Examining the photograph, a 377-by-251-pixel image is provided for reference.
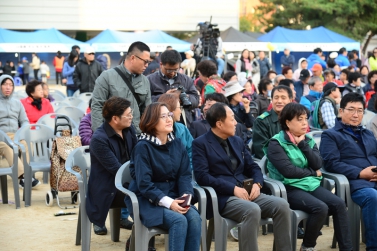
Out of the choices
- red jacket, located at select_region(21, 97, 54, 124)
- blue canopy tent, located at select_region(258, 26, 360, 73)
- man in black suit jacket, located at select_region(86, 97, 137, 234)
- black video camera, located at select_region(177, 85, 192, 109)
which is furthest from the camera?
blue canopy tent, located at select_region(258, 26, 360, 73)

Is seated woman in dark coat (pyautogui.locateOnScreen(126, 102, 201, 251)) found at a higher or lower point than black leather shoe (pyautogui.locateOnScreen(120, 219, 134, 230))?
higher

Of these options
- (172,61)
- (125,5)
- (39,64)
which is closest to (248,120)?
(172,61)

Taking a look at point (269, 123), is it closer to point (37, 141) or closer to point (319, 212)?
point (319, 212)

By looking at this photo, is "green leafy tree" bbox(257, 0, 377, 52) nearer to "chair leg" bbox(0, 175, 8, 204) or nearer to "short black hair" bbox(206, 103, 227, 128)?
"chair leg" bbox(0, 175, 8, 204)

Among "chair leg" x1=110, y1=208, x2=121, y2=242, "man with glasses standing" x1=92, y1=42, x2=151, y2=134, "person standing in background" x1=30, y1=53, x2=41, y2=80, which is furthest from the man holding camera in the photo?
"person standing in background" x1=30, y1=53, x2=41, y2=80

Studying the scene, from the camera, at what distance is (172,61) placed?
7.18m

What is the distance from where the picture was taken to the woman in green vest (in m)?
5.76

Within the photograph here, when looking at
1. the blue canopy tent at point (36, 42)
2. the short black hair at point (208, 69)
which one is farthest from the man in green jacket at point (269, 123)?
the blue canopy tent at point (36, 42)

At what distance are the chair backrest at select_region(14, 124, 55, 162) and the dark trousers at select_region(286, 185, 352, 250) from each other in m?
4.07

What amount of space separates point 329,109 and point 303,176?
11.1 ft

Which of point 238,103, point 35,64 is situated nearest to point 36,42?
point 35,64

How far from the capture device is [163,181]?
17.2 feet

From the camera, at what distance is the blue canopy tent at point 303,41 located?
32.2 m

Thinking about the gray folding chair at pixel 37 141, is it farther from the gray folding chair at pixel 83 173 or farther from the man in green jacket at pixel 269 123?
the man in green jacket at pixel 269 123
